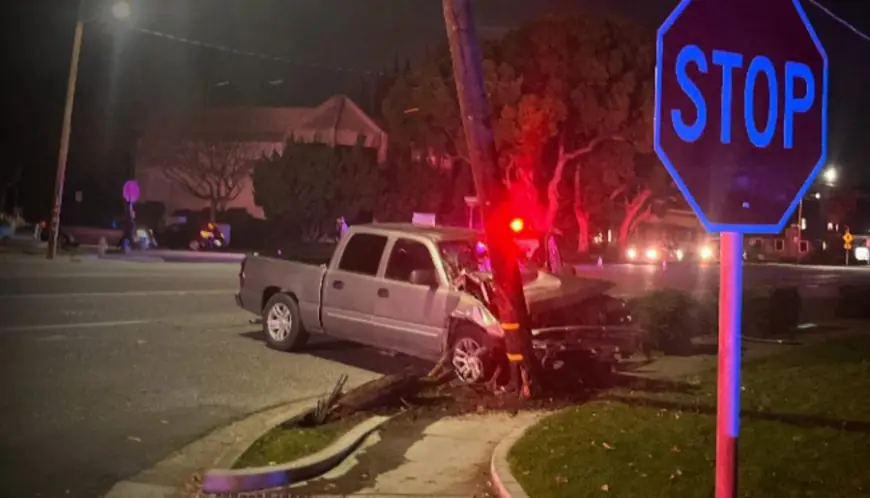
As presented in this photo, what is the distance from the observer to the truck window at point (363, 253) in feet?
41.8

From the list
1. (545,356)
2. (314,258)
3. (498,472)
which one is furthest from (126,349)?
(498,472)

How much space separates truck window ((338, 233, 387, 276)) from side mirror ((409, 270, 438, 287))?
104cm

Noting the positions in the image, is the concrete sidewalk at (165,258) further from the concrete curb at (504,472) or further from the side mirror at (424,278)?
the concrete curb at (504,472)

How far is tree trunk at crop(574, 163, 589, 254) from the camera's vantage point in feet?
172

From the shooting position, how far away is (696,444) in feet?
26.1

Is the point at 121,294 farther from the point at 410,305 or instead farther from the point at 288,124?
the point at 288,124

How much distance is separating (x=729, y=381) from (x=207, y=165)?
5950 cm

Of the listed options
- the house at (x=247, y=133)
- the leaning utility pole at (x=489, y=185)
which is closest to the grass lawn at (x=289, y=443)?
the leaning utility pole at (x=489, y=185)

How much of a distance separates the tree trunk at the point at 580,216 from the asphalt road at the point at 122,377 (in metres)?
34.8

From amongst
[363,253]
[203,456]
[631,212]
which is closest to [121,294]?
[363,253]

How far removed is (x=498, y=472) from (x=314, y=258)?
294 inches

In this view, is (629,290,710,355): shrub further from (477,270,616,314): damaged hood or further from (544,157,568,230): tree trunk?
(544,157,568,230): tree trunk

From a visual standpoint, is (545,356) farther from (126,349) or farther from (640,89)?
(640,89)

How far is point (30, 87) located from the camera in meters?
51.6
